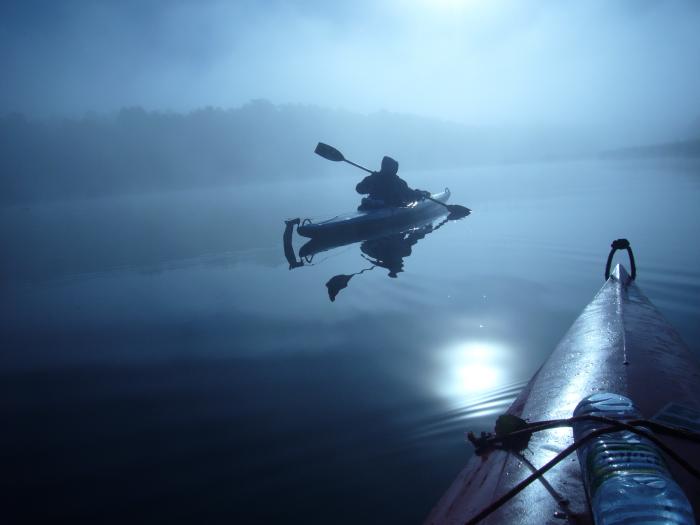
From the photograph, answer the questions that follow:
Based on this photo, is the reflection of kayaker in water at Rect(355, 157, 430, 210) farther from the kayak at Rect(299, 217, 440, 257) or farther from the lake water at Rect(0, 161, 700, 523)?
the lake water at Rect(0, 161, 700, 523)

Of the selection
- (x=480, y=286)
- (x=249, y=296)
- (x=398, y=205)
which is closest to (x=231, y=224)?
(x=398, y=205)

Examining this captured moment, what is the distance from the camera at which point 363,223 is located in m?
15.9

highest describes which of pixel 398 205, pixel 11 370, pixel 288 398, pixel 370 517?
pixel 398 205

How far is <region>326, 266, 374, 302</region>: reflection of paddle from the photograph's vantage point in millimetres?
9987

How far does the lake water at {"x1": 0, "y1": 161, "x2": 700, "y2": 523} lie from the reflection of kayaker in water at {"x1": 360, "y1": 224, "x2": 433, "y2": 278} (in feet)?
1.24

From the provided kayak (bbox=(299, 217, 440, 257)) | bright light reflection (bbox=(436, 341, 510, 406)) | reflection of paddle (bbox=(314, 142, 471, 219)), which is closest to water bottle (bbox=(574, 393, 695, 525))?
bright light reflection (bbox=(436, 341, 510, 406))

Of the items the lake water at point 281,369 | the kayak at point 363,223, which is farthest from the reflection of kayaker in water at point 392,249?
the kayak at point 363,223

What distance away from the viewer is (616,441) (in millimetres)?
2203

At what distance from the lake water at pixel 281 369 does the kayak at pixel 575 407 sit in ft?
3.54

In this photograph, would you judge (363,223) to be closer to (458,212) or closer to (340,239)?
(340,239)

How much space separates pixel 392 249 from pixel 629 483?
1247 cm

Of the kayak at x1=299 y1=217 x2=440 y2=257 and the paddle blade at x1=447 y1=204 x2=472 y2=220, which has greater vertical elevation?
the paddle blade at x1=447 y1=204 x2=472 y2=220

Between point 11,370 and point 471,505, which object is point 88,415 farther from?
point 471,505

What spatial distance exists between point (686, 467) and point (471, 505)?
42.2 inches
